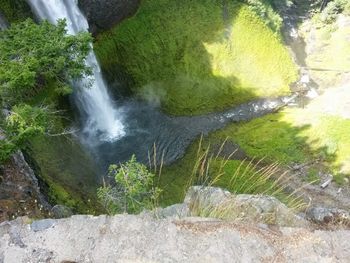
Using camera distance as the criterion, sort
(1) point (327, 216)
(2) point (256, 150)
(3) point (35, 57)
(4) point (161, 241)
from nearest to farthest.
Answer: (4) point (161, 241) < (1) point (327, 216) < (3) point (35, 57) < (2) point (256, 150)

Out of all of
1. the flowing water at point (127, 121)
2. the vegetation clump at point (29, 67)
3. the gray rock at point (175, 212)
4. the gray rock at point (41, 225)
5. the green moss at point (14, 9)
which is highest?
the green moss at point (14, 9)

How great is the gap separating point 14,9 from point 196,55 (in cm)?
1032

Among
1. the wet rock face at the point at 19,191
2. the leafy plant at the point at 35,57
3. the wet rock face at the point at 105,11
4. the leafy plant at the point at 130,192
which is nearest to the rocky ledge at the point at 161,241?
the leafy plant at the point at 130,192

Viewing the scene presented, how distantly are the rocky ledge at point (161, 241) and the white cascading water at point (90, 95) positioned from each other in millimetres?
13680

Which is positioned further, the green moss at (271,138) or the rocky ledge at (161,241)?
the green moss at (271,138)

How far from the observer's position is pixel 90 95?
2338cm

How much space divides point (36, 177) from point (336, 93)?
17.5 meters

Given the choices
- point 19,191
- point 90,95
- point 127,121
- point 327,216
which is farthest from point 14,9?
point 327,216

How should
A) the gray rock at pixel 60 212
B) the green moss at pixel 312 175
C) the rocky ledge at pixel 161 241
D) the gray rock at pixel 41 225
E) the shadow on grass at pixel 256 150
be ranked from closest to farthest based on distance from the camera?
1. the rocky ledge at pixel 161 241
2. the gray rock at pixel 41 225
3. the gray rock at pixel 60 212
4. the shadow on grass at pixel 256 150
5. the green moss at pixel 312 175

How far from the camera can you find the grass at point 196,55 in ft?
82.5

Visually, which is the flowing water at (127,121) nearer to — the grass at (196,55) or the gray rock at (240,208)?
the grass at (196,55)

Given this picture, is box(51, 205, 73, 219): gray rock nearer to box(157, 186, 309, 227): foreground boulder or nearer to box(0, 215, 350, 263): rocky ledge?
box(0, 215, 350, 263): rocky ledge

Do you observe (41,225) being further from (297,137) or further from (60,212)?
(297,137)

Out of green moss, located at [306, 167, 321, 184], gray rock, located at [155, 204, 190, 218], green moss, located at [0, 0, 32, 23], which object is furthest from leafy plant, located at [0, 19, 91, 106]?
green moss, located at [306, 167, 321, 184]
